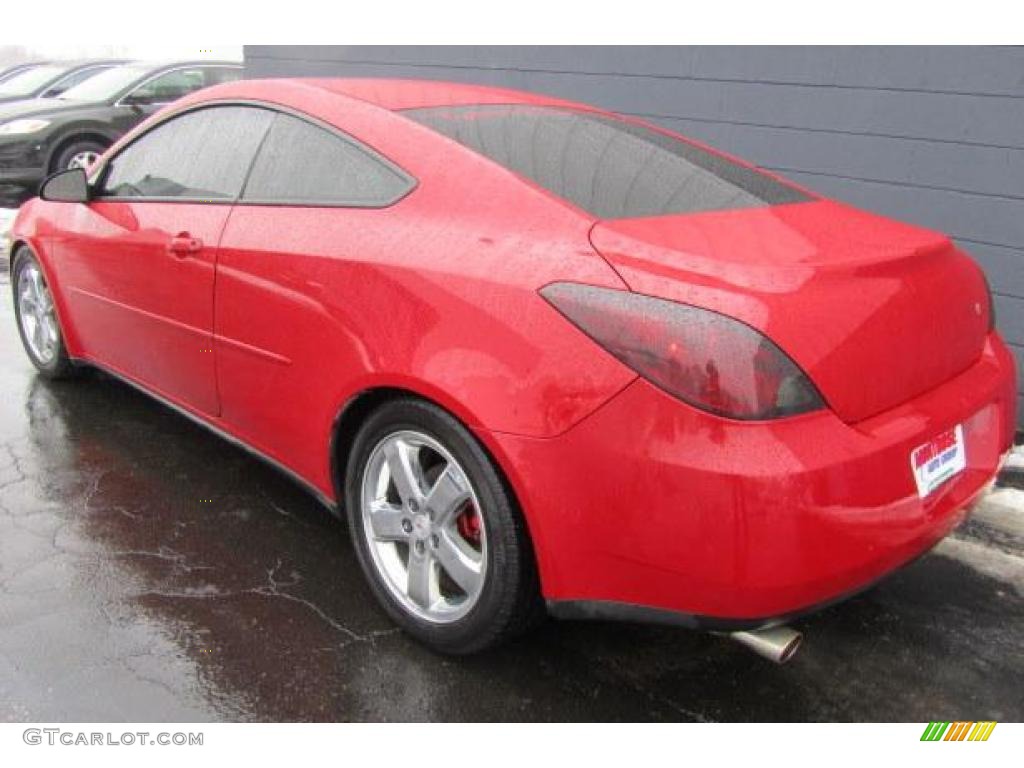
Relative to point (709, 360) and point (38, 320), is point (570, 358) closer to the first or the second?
point (709, 360)

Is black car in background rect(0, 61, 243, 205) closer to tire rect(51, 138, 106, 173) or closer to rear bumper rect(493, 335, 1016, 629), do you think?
tire rect(51, 138, 106, 173)

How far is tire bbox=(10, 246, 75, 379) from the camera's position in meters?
4.52

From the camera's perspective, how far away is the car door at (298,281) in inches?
104

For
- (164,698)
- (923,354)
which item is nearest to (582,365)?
(923,354)

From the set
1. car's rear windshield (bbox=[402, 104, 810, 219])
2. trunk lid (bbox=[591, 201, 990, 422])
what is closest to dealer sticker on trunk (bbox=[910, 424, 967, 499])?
trunk lid (bbox=[591, 201, 990, 422])

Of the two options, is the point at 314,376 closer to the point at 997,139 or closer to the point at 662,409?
the point at 662,409

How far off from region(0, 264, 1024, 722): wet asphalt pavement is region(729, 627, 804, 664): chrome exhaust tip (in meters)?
0.32

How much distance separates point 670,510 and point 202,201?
83.0 inches

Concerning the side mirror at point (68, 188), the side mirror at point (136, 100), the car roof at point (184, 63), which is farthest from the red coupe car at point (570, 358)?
the car roof at point (184, 63)

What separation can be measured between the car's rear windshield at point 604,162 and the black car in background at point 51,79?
10967 mm
